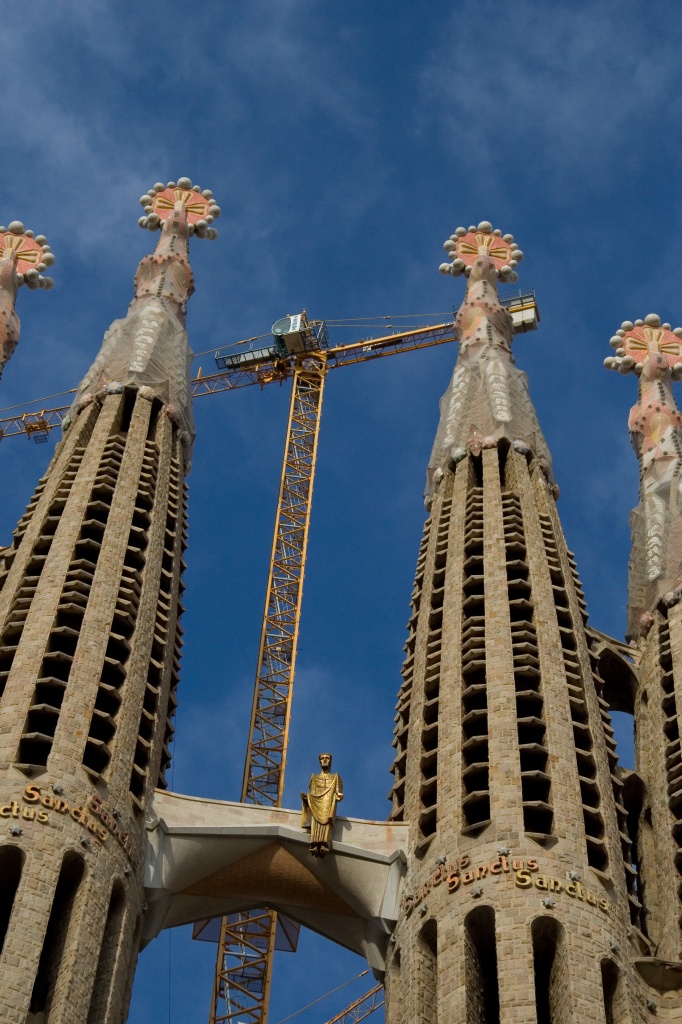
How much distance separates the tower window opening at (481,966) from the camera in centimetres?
4153

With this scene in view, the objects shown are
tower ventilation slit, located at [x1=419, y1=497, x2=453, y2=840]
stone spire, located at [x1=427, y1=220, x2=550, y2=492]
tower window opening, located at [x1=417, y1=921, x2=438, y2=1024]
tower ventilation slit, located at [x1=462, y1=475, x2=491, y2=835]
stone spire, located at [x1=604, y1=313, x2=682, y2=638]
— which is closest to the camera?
tower window opening, located at [x1=417, y1=921, x2=438, y2=1024]

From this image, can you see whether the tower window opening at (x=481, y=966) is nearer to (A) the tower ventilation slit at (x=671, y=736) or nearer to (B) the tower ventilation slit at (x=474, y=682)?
(B) the tower ventilation slit at (x=474, y=682)

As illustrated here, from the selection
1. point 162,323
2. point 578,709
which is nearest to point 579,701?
point 578,709

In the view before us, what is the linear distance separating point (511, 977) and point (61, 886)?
9.04 metres

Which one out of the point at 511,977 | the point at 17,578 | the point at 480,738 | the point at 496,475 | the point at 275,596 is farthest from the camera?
the point at 275,596

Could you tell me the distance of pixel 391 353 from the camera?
291ft

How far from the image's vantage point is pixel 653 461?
6366 cm

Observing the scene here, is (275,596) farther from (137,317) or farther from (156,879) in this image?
(156,879)

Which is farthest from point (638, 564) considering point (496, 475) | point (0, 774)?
point (0, 774)

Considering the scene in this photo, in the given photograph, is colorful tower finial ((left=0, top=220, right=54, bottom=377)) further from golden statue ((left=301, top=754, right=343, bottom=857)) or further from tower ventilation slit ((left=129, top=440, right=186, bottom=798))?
golden statue ((left=301, top=754, right=343, bottom=857))

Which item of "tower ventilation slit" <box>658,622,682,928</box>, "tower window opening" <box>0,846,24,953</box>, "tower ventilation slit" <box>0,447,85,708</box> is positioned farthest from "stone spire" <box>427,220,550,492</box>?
"tower window opening" <box>0,846,24,953</box>

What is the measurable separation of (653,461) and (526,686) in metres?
16.1

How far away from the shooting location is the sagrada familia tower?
1655 inches

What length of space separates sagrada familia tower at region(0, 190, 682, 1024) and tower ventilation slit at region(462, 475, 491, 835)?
0.32 feet
